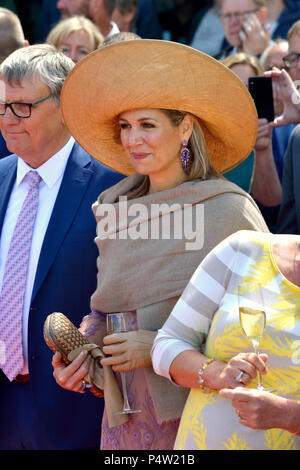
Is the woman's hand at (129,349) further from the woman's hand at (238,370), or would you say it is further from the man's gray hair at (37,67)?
the man's gray hair at (37,67)

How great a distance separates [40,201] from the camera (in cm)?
393

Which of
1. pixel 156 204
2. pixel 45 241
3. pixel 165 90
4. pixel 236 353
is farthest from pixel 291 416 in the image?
pixel 45 241

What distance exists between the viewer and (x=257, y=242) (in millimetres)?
2646

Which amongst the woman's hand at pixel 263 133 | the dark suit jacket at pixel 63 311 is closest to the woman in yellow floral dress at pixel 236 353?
the dark suit jacket at pixel 63 311

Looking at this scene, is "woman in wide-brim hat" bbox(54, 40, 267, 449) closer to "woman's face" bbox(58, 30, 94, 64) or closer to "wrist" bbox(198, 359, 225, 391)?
"wrist" bbox(198, 359, 225, 391)

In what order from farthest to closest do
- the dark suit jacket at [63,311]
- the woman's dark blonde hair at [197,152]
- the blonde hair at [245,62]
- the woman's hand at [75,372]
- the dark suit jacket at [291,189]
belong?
the blonde hair at [245,62]
the dark suit jacket at [291,189]
the dark suit jacket at [63,311]
the woman's dark blonde hair at [197,152]
the woman's hand at [75,372]

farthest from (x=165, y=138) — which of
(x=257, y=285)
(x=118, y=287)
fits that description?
(x=257, y=285)

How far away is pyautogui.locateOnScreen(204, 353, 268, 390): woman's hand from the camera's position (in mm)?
2445

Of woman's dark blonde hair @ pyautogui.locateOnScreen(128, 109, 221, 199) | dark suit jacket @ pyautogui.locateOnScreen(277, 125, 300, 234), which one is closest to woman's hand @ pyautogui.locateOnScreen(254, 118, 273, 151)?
dark suit jacket @ pyautogui.locateOnScreen(277, 125, 300, 234)

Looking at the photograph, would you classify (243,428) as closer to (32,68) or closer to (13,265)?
(13,265)

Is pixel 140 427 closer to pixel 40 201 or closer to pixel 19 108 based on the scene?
pixel 40 201

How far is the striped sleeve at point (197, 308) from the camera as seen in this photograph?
8.74ft

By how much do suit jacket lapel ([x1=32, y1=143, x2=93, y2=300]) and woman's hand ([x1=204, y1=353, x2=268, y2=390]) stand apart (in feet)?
4.39

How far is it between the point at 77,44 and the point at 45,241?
258 cm
